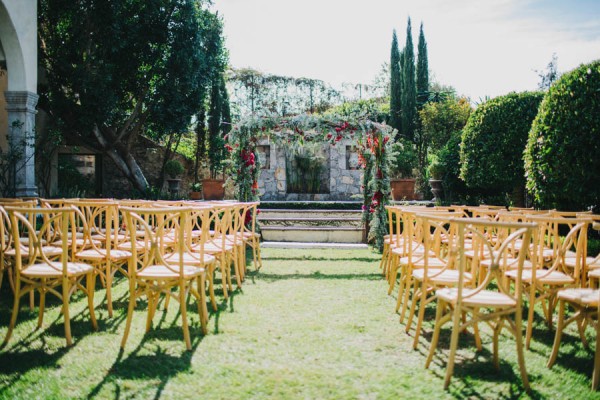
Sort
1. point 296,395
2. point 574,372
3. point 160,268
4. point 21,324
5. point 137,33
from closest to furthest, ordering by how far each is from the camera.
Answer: point 296,395 < point 574,372 < point 160,268 < point 21,324 < point 137,33

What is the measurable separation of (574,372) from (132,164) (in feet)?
42.3

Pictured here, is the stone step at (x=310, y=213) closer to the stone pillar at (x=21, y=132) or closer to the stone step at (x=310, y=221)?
the stone step at (x=310, y=221)

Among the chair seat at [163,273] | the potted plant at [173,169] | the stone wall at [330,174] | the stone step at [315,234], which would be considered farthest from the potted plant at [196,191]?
the chair seat at [163,273]

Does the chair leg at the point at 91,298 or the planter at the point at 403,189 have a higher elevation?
the planter at the point at 403,189

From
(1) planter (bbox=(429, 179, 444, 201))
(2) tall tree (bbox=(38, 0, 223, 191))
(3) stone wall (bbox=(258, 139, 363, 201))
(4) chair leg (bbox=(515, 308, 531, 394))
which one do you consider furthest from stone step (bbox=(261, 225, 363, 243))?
(4) chair leg (bbox=(515, 308, 531, 394))

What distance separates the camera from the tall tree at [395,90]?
2062 centimetres

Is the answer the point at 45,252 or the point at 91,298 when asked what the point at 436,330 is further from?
the point at 45,252

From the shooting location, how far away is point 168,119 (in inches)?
505

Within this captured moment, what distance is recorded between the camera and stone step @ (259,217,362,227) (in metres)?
11.3

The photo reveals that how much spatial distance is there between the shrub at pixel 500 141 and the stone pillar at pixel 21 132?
8.82 meters

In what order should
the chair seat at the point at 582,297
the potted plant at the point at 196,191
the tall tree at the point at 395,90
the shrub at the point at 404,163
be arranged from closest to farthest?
the chair seat at the point at 582,297 → the potted plant at the point at 196,191 → the shrub at the point at 404,163 → the tall tree at the point at 395,90

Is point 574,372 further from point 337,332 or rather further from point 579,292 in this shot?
point 337,332

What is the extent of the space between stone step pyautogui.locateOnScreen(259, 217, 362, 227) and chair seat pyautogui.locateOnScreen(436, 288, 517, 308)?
8219mm

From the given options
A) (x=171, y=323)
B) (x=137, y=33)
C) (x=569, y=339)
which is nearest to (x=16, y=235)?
(x=171, y=323)
